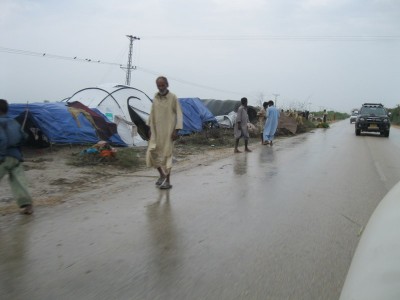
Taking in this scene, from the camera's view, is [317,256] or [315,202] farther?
[315,202]

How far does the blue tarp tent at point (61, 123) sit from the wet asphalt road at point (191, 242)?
15.7 feet

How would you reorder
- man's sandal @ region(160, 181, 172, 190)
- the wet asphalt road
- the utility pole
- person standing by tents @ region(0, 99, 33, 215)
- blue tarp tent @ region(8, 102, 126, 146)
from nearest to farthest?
1. the wet asphalt road
2. person standing by tents @ region(0, 99, 33, 215)
3. man's sandal @ region(160, 181, 172, 190)
4. blue tarp tent @ region(8, 102, 126, 146)
5. the utility pole

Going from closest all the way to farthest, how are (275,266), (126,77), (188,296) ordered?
1. (188,296)
2. (275,266)
3. (126,77)

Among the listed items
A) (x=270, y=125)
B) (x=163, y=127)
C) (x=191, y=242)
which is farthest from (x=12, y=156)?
(x=270, y=125)

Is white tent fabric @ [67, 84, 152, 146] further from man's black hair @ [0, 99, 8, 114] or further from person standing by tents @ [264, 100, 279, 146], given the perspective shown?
man's black hair @ [0, 99, 8, 114]

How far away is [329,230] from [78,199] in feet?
12.3

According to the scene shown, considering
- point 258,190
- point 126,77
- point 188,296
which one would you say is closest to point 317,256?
point 188,296

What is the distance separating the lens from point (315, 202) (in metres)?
6.45

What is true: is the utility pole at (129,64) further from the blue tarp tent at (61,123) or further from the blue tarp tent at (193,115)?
the blue tarp tent at (61,123)

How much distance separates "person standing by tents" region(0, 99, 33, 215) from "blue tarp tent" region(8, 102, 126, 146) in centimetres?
633

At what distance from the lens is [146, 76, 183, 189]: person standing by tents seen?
7289 millimetres

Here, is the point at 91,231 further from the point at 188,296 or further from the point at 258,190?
the point at 258,190

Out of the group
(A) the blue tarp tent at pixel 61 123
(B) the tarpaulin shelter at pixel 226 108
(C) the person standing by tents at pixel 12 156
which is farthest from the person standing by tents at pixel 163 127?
(B) the tarpaulin shelter at pixel 226 108

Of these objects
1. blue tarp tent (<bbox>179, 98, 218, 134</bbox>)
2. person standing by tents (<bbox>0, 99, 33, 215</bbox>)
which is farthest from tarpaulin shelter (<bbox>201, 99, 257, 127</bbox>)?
person standing by tents (<bbox>0, 99, 33, 215</bbox>)
